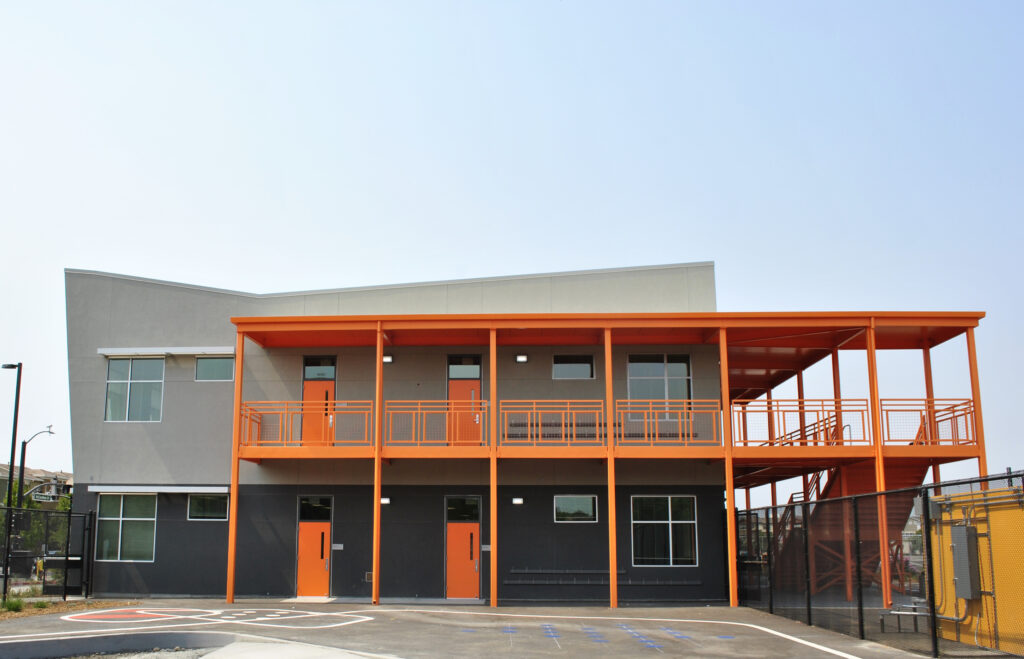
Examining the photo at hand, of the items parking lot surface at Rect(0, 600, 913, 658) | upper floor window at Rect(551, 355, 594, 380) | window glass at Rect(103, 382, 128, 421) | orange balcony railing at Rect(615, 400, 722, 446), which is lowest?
parking lot surface at Rect(0, 600, 913, 658)

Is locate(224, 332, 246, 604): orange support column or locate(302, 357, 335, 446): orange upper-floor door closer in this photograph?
locate(224, 332, 246, 604): orange support column

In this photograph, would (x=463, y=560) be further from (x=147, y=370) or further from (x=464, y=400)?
(x=147, y=370)

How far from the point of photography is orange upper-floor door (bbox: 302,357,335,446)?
74.9 feet

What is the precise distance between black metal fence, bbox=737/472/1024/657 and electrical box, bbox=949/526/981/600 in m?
0.01

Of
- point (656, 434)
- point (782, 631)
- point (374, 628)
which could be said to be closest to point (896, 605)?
point (782, 631)

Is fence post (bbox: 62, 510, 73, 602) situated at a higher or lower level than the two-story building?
lower

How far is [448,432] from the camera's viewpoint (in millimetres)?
22594

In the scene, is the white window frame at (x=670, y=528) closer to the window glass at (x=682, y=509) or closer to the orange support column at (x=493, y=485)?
Answer: the window glass at (x=682, y=509)

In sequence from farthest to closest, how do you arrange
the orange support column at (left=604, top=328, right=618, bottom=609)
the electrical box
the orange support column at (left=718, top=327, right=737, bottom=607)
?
1. the orange support column at (left=604, top=328, right=618, bottom=609)
2. the orange support column at (left=718, top=327, right=737, bottom=607)
3. the electrical box

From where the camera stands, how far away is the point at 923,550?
457 inches

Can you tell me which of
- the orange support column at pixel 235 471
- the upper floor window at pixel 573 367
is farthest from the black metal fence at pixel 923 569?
the orange support column at pixel 235 471

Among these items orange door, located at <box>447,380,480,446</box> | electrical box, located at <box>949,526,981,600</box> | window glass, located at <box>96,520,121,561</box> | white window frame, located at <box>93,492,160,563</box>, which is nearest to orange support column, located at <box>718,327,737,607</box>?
orange door, located at <box>447,380,480,446</box>

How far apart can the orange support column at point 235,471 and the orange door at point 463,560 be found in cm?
494

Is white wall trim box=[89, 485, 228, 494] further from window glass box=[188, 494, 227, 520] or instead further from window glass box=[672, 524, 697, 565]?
window glass box=[672, 524, 697, 565]
